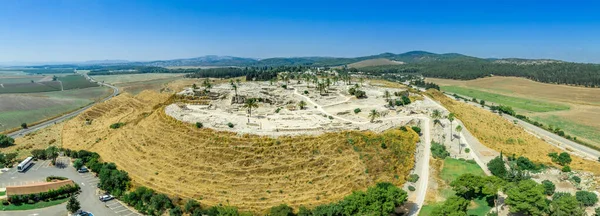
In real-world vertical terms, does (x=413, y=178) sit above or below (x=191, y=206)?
above

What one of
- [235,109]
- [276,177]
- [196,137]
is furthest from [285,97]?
[276,177]

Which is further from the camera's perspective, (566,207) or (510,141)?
(510,141)

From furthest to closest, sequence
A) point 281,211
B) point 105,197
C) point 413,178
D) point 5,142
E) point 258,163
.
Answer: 1. point 5,142
2. point 258,163
3. point 413,178
4. point 105,197
5. point 281,211

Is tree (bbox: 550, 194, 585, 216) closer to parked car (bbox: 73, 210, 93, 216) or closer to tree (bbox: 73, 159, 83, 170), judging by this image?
parked car (bbox: 73, 210, 93, 216)

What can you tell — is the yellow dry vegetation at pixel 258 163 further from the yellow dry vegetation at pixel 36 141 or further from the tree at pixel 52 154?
the yellow dry vegetation at pixel 36 141

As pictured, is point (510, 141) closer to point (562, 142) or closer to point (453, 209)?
point (562, 142)

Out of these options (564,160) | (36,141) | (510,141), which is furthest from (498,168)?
(36,141)
